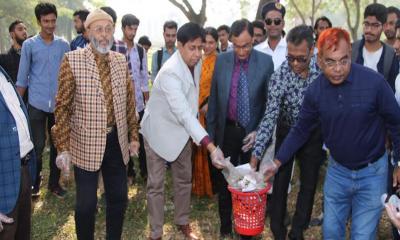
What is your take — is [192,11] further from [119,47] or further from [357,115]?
[357,115]

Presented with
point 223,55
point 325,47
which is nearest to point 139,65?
point 223,55

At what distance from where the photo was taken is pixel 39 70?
5.55 m

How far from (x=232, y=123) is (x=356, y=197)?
1517 mm

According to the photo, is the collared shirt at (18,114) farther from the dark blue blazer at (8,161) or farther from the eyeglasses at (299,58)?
the eyeglasses at (299,58)

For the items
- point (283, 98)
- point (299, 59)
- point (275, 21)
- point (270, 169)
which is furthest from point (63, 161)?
point (275, 21)

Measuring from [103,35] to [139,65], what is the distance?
2727 millimetres

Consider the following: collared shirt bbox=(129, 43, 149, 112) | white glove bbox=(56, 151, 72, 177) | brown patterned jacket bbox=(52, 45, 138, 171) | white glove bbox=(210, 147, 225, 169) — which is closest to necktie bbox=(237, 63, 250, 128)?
white glove bbox=(210, 147, 225, 169)

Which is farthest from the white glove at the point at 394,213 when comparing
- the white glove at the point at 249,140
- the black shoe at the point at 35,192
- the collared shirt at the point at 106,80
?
the black shoe at the point at 35,192

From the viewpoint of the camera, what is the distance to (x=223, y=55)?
14.5ft

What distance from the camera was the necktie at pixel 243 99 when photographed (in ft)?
14.1

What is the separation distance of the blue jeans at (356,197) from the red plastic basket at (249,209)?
55cm

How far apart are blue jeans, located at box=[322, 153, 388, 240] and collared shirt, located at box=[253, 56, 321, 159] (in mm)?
773

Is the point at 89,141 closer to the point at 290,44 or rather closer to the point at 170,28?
the point at 290,44

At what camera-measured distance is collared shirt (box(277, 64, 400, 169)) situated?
9.90 feet
